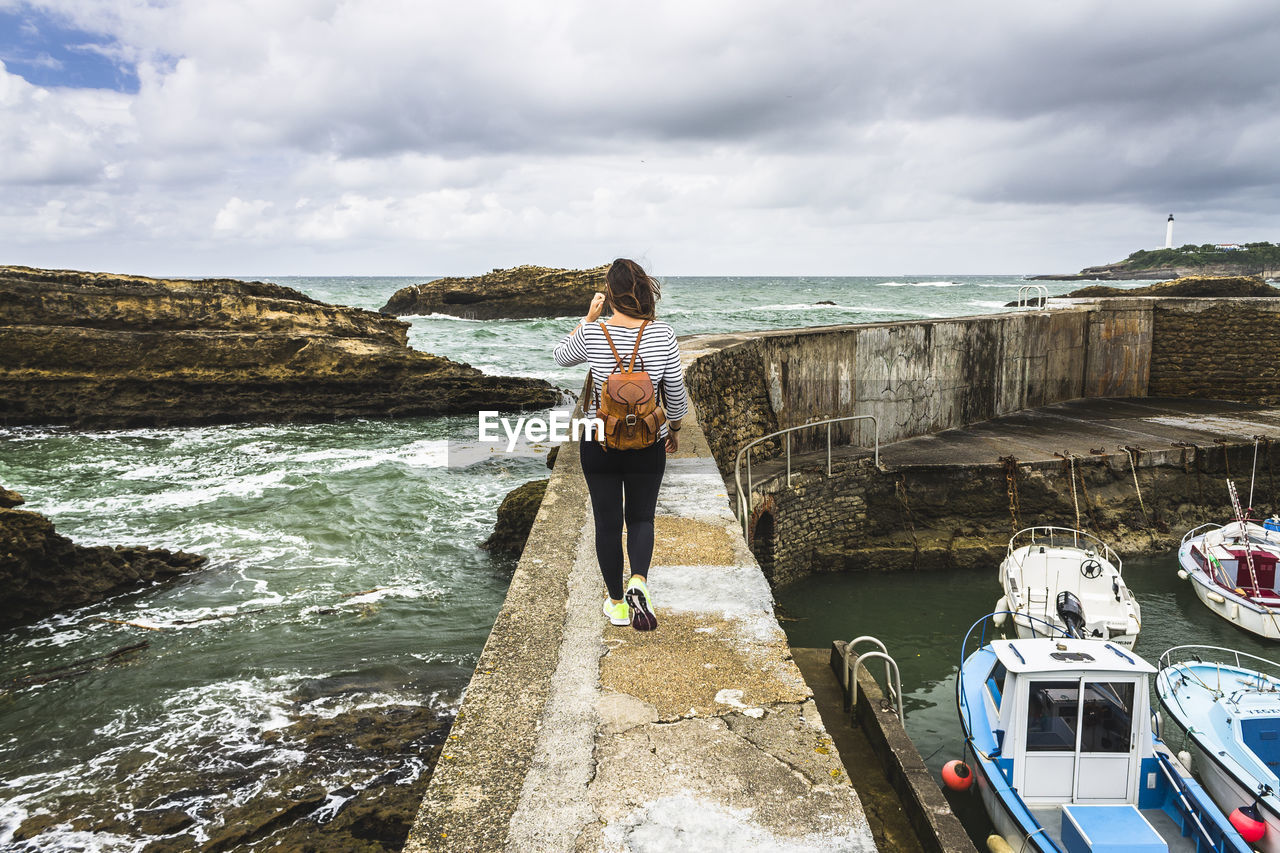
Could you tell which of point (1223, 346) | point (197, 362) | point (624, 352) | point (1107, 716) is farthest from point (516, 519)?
point (1223, 346)

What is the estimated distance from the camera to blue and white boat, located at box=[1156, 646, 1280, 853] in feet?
18.3

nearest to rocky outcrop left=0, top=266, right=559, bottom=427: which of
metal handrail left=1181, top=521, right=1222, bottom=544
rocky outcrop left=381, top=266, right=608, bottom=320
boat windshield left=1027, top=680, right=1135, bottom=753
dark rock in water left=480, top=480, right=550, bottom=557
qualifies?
dark rock in water left=480, top=480, right=550, bottom=557

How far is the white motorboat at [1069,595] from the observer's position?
→ 8641 mm

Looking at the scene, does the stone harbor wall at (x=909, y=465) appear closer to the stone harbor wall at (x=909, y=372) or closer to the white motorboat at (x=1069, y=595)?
the stone harbor wall at (x=909, y=372)

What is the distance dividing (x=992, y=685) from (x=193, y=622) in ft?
24.8

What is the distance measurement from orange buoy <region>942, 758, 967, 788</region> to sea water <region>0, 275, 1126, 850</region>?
189 cm

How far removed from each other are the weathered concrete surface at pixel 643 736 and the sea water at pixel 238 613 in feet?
9.23

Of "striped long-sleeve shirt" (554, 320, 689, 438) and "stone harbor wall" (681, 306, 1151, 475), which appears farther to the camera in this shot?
"stone harbor wall" (681, 306, 1151, 475)

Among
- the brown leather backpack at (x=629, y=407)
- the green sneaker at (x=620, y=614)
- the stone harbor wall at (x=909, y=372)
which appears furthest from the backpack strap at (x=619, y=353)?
the stone harbor wall at (x=909, y=372)

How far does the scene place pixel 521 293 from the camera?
55.8 metres

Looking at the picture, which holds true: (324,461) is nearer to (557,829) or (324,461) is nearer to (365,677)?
(365,677)

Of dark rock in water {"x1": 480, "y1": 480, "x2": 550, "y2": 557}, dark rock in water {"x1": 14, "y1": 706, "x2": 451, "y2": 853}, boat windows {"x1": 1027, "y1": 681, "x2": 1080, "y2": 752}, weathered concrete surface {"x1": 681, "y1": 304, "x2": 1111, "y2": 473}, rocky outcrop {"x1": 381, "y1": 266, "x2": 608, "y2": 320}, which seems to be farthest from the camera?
rocky outcrop {"x1": 381, "y1": 266, "x2": 608, "y2": 320}

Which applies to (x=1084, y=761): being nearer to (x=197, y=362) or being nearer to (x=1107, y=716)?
(x=1107, y=716)

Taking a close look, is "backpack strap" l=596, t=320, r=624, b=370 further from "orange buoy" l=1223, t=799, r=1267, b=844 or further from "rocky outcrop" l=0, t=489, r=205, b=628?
"rocky outcrop" l=0, t=489, r=205, b=628
